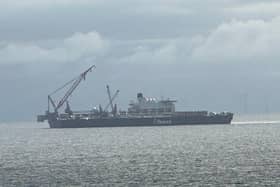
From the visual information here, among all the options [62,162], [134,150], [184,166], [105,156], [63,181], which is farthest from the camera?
[134,150]

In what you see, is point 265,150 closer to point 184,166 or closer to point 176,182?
point 184,166

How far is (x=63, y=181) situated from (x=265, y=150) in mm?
56967

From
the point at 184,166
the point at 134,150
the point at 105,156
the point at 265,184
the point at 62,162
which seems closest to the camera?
the point at 265,184

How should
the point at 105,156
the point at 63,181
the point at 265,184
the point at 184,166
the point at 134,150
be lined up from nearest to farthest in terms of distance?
the point at 265,184, the point at 63,181, the point at 184,166, the point at 105,156, the point at 134,150

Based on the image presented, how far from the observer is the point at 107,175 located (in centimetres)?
11100

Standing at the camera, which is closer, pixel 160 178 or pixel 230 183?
pixel 230 183

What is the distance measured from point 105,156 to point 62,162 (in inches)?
597

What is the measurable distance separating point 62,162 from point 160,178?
1364 inches

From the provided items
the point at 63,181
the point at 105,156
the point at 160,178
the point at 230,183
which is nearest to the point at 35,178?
the point at 63,181

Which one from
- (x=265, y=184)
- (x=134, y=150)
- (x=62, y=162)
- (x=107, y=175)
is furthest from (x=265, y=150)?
(x=265, y=184)

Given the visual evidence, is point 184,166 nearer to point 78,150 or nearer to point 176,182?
point 176,182

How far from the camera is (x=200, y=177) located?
105 meters

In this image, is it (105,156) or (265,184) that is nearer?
(265,184)

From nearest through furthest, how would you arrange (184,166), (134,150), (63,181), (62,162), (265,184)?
(265,184)
(63,181)
(184,166)
(62,162)
(134,150)
